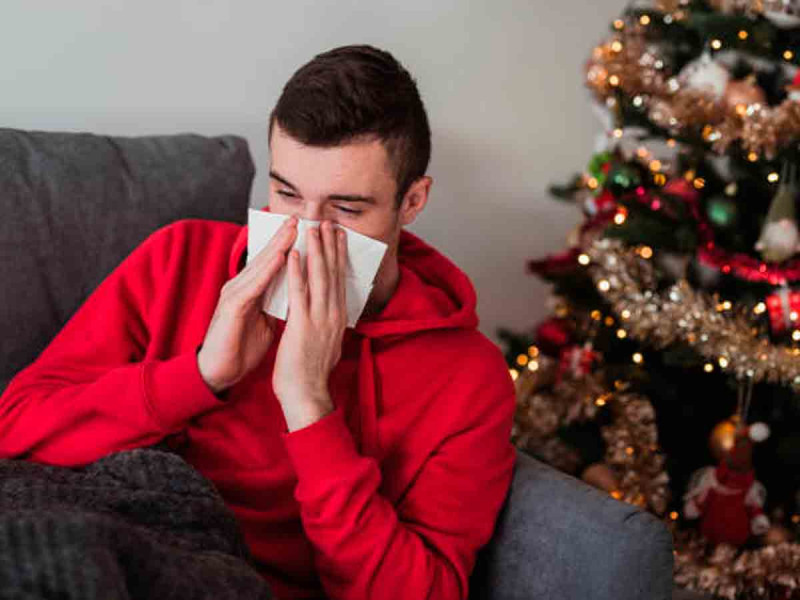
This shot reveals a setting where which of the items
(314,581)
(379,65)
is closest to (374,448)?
(314,581)

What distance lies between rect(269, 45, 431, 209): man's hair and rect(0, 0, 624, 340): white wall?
1.86 ft

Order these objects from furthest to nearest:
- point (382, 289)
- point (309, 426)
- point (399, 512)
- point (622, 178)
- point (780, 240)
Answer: point (622, 178)
point (780, 240)
point (382, 289)
point (399, 512)
point (309, 426)

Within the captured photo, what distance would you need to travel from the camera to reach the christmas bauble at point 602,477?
2.00 metres

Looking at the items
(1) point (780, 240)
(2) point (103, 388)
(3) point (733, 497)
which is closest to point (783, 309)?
(1) point (780, 240)

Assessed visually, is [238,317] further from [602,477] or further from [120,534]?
[602,477]

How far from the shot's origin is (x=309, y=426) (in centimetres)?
116

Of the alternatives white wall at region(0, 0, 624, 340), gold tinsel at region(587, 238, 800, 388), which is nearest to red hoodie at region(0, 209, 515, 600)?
white wall at region(0, 0, 624, 340)

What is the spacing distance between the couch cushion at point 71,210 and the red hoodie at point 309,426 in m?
0.06

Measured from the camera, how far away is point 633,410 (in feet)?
6.50

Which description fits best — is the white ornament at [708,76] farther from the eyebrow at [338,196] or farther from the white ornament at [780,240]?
the eyebrow at [338,196]

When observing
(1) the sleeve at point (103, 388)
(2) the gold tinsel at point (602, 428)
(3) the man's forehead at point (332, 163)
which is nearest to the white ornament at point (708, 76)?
(2) the gold tinsel at point (602, 428)

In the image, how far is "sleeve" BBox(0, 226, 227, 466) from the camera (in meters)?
1.20

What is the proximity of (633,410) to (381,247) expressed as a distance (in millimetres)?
991

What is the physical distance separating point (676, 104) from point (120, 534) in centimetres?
136
